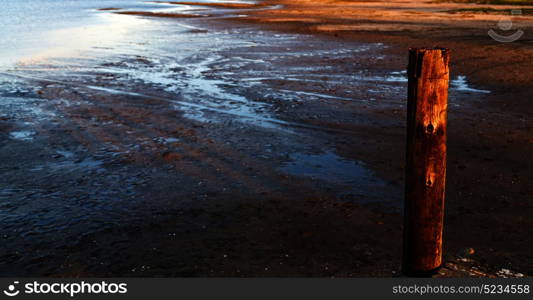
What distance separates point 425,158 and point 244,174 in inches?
142

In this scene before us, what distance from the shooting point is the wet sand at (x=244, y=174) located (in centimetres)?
501

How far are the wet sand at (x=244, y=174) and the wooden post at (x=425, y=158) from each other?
505 millimetres

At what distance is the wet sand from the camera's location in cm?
501

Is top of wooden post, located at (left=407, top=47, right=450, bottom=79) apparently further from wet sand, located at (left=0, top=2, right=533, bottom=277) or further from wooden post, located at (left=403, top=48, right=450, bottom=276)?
wet sand, located at (left=0, top=2, right=533, bottom=277)

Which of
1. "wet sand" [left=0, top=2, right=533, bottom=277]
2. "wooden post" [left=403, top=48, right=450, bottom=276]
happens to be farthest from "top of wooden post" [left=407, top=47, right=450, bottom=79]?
"wet sand" [left=0, top=2, right=533, bottom=277]

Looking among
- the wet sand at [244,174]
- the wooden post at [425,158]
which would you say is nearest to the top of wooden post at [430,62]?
the wooden post at [425,158]

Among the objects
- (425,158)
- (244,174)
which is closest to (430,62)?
(425,158)

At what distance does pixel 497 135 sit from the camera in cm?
881

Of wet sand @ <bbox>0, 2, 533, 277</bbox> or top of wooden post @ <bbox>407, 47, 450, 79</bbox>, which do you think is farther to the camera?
wet sand @ <bbox>0, 2, 533, 277</bbox>

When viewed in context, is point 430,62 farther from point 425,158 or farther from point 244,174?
point 244,174

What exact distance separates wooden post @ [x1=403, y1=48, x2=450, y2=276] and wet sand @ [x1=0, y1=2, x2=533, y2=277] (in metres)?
0.51

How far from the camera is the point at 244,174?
7164mm

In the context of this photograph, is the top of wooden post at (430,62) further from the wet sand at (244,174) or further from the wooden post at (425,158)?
the wet sand at (244,174)

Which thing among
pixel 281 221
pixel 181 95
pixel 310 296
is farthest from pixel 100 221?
pixel 181 95
